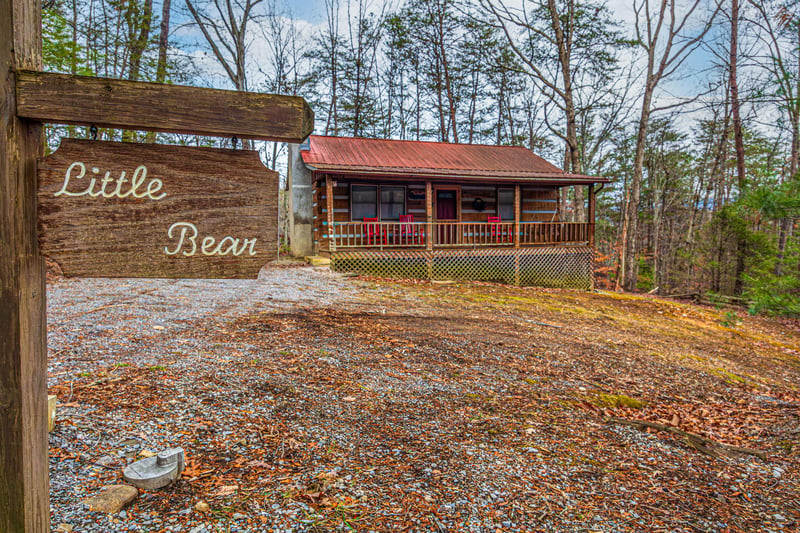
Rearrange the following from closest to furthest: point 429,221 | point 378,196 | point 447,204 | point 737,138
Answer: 1. point 429,221
2. point 378,196
3. point 447,204
4. point 737,138

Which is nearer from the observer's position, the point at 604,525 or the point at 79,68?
the point at 604,525

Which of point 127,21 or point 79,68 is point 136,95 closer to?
point 79,68

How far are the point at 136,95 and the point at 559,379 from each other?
4.71 m

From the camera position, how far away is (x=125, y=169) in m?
1.41

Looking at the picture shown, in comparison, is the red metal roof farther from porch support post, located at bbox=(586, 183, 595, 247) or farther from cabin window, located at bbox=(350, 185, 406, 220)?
cabin window, located at bbox=(350, 185, 406, 220)

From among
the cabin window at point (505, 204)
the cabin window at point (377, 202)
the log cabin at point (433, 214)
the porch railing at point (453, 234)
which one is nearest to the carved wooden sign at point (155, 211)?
the log cabin at point (433, 214)

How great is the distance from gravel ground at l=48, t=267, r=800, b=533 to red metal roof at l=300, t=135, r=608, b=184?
8345 mm

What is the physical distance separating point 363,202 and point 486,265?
15.8 ft

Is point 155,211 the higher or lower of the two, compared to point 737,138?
lower

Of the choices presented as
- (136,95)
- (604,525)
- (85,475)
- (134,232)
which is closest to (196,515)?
(85,475)

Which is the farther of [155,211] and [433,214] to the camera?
[433,214]

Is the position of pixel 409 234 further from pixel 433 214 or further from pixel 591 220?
pixel 591 220

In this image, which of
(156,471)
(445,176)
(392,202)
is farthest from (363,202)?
(156,471)

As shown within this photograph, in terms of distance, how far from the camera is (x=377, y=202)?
586 inches
